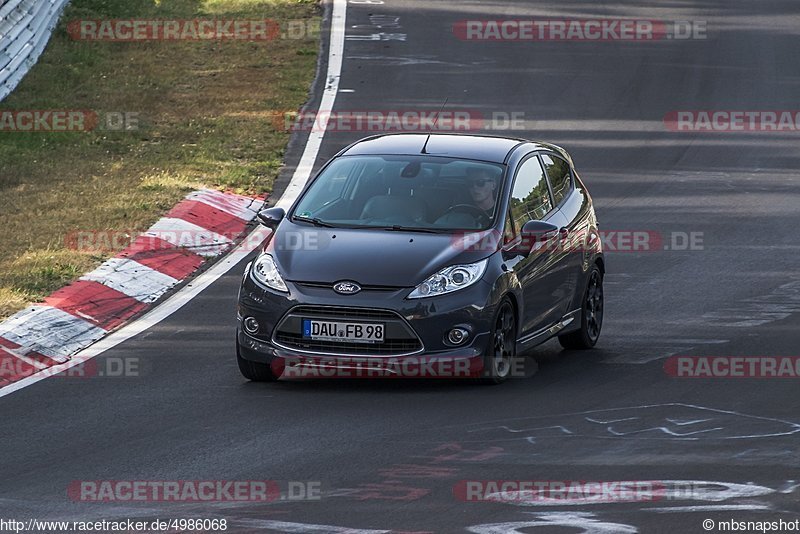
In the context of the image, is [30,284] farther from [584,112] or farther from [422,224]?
[584,112]

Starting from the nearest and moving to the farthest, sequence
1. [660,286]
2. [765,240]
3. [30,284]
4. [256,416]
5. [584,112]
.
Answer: [256,416] → [30,284] → [660,286] → [765,240] → [584,112]

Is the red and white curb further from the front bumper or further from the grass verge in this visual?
the front bumper

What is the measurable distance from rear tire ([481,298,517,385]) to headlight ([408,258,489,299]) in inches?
12.1

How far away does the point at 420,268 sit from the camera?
414 inches

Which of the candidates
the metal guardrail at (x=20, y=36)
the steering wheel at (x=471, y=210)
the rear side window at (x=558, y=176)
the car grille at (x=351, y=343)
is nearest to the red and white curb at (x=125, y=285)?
the car grille at (x=351, y=343)

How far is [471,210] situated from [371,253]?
1.05 meters

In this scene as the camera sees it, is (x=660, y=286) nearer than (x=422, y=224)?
No

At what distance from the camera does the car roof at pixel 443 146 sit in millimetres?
11859

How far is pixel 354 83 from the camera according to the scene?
23.4 metres

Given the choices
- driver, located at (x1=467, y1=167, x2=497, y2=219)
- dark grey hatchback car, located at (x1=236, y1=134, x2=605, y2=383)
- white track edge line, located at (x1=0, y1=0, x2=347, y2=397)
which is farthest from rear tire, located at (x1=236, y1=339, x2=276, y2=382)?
driver, located at (x1=467, y1=167, x2=497, y2=219)

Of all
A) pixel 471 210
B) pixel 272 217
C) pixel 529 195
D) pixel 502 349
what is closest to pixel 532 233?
pixel 471 210

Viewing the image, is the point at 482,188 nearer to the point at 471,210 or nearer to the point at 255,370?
the point at 471,210

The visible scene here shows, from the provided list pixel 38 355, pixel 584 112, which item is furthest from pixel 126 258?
pixel 584 112

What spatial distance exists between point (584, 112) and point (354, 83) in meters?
3.68
